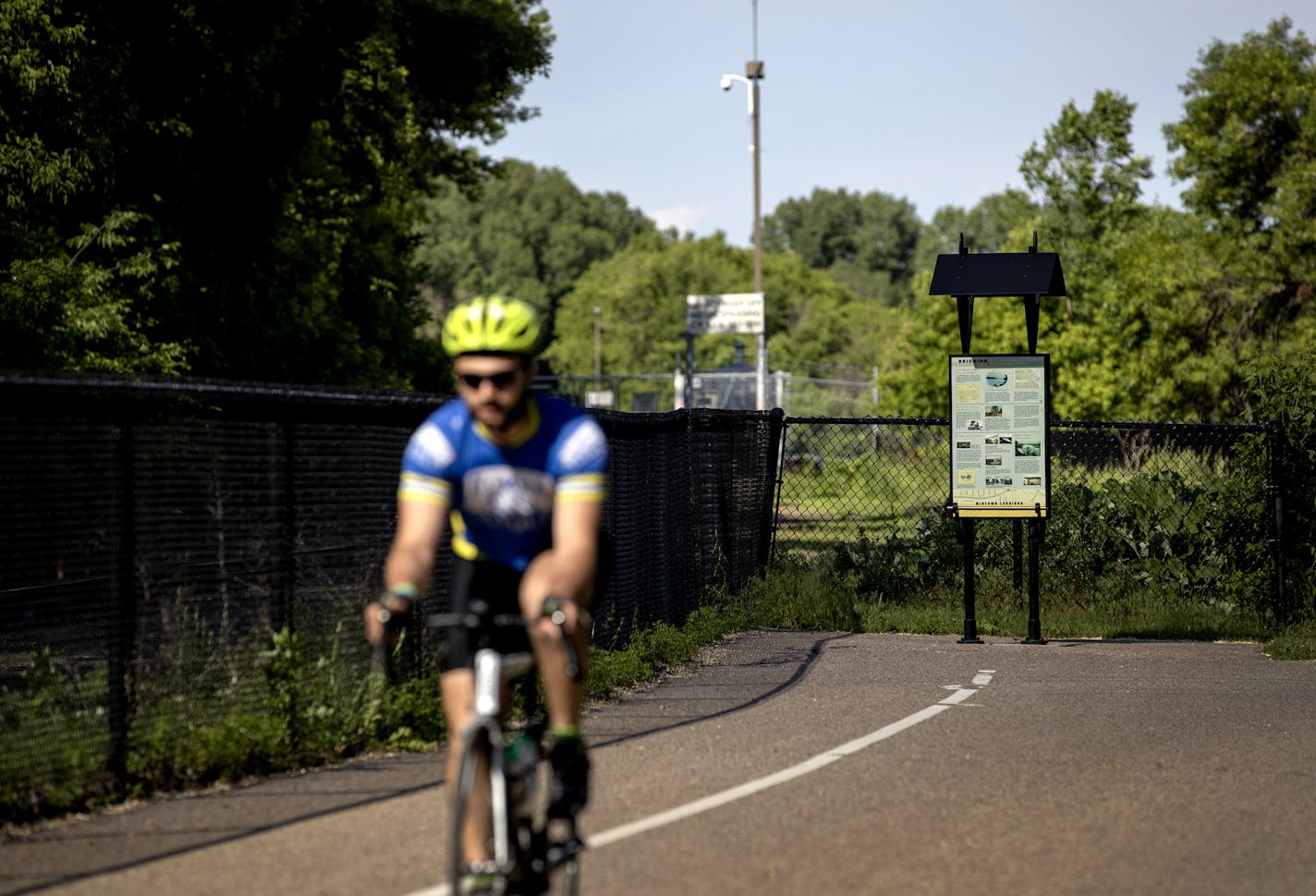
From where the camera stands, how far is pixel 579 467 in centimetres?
510

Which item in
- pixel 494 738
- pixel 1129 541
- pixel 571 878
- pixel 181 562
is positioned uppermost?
pixel 181 562


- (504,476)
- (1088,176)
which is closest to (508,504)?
(504,476)

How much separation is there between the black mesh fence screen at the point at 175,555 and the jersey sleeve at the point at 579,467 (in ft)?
9.47

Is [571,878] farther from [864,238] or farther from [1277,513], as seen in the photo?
[864,238]

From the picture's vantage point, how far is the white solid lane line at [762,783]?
6836mm

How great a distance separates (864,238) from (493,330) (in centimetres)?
18833

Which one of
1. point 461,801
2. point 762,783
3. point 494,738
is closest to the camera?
point 461,801

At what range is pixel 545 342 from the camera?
161000 mm

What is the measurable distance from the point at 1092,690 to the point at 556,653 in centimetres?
750

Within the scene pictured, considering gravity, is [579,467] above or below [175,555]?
above

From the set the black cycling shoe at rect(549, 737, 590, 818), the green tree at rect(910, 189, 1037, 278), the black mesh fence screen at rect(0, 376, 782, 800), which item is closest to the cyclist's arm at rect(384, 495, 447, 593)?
the black cycling shoe at rect(549, 737, 590, 818)

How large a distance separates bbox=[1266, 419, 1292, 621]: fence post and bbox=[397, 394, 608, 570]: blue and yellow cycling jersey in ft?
37.2

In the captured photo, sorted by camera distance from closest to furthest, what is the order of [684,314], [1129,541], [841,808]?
1. [841,808]
2. [1129,541]
3. [684,314]

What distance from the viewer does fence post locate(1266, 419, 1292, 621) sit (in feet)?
49.3
